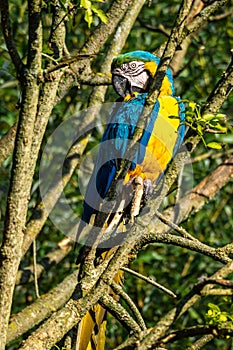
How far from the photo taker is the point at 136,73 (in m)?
2.81

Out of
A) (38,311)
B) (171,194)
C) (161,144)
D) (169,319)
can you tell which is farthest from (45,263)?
(169,319)

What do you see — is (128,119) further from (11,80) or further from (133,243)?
(11,80)

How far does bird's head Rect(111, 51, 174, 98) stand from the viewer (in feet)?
9.14

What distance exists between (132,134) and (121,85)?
0.37 meters

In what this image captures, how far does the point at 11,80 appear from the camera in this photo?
3896 mm

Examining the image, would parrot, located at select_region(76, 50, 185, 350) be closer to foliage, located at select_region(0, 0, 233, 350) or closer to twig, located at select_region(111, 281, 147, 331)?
twig, located at select_region(111, 281, 147, 331)

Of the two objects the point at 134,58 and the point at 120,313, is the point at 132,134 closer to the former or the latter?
the point at 134,58

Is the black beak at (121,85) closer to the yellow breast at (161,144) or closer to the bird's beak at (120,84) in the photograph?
the bird's beak at (120,84)

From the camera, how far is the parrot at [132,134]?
252 centimetres

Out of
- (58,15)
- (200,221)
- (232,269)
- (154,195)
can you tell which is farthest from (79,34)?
(232,269)

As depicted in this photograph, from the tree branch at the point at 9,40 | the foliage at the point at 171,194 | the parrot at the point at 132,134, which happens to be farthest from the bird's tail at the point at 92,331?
the foliage at the point at 171,194

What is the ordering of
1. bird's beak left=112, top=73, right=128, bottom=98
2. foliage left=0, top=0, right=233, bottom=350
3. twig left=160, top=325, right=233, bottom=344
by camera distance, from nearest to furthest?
twig left=160, top=325, right=233, bottom=344 < bird's beak left=112, top=73, right=128, bottom=98 < foliage left=0, top=0, right=233, bottom=350

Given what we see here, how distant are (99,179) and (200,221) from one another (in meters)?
1.73

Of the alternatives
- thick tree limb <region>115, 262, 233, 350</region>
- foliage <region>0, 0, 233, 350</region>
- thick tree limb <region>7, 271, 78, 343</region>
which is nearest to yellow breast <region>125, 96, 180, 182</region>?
thick tree limb <region>7, 271, 78, 343</region>
